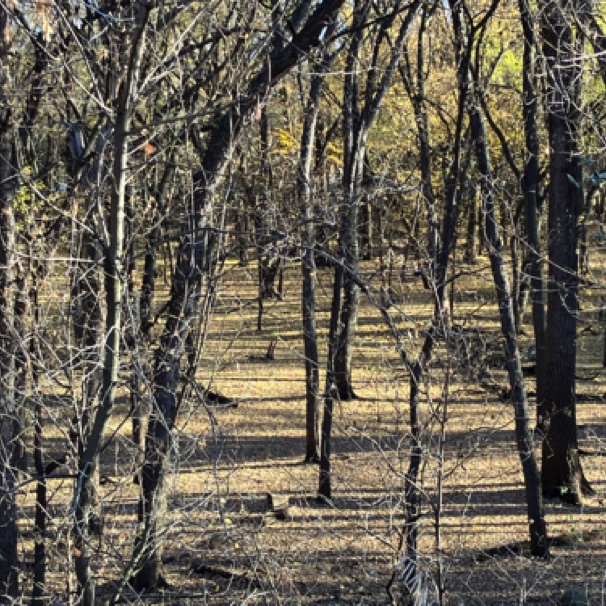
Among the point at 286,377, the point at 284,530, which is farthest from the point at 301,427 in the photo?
the point at 284,530

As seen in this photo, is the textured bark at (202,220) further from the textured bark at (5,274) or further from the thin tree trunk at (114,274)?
the textured bark at (5,274)

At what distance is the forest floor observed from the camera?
530cm

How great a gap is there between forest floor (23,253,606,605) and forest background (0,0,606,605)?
57mm

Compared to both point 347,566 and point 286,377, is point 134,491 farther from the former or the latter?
point 286,377

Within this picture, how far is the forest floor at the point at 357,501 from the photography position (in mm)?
5305

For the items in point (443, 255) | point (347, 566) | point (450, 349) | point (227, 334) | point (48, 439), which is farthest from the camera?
point (227, 334)

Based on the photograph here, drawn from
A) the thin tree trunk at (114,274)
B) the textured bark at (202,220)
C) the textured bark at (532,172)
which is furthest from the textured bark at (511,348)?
the thin tree trunk at (114,274)

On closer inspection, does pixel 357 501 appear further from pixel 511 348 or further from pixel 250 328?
pixel 250 328

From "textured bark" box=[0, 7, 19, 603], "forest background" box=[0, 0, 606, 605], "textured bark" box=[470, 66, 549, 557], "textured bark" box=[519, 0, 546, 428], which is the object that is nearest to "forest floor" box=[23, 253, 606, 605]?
"forest background" box=[0, 0, 606, 605]

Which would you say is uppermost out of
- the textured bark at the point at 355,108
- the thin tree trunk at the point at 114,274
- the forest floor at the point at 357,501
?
the textured bark at the point at 355,108

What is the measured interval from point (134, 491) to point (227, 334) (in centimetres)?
1057

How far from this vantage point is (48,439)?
13.4 meters

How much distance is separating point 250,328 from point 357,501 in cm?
346

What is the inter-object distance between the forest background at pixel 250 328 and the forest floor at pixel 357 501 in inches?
2.2
